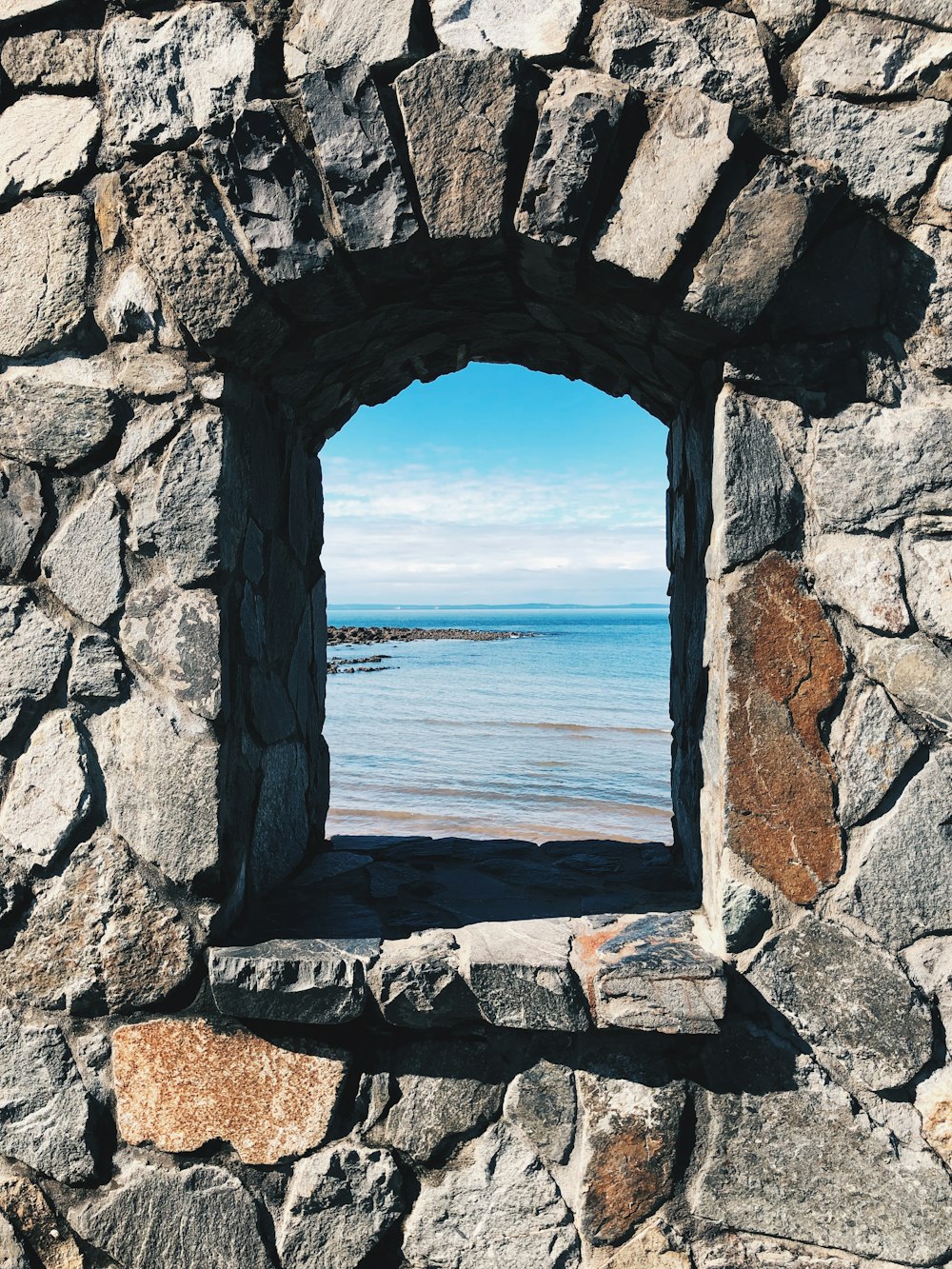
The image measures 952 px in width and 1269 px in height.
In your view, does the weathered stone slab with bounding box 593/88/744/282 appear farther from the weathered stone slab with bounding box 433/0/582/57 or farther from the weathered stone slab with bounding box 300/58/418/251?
the weathered stone slab with bounding box 300/58/418/251

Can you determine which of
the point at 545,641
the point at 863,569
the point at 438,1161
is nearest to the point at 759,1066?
the point at 438,1161

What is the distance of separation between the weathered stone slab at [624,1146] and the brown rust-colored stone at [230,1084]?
57 centimetres

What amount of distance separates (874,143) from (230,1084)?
2.50m

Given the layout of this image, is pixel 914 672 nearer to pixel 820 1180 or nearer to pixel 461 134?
pixel 820 1180

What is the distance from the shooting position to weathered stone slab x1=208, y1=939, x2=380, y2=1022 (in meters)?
A: 1.85

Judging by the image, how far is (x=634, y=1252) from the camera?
1887 millimetres

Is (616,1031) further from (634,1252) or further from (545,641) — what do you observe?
(545,641)

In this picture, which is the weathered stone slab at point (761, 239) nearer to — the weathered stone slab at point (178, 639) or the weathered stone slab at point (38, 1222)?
the weathered stone slab at point (178, 639)

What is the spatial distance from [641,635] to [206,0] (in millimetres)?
53666

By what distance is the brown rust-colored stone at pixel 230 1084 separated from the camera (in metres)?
1.94

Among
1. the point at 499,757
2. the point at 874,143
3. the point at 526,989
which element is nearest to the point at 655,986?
the point at 526,989

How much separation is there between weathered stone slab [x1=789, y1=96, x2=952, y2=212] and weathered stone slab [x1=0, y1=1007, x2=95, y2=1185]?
2589mm

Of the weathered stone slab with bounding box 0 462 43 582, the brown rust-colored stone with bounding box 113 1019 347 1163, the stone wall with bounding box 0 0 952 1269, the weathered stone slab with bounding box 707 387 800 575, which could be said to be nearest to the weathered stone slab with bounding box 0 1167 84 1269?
the stone wall with bounding box 0 0 952 1269

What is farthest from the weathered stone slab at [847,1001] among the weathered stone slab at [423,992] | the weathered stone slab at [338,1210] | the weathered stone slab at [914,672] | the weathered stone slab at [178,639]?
the weathered stone slab at [178,639]
